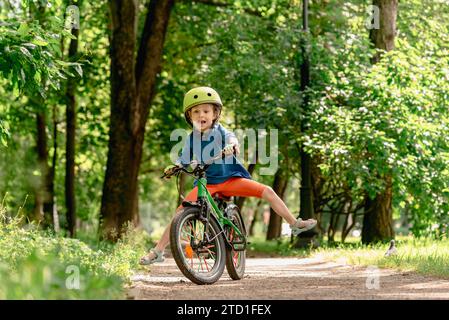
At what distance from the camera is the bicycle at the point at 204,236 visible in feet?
25.3

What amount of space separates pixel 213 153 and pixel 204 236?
2.89ft

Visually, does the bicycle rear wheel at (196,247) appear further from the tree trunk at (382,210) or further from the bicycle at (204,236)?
the tree trunk at (382,210)

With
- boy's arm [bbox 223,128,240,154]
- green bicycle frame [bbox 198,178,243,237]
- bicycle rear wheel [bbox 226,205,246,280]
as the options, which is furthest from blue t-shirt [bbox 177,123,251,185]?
bicycle rear wheel [bbox 226,205,246,280]

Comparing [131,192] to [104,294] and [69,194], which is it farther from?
[104,294]

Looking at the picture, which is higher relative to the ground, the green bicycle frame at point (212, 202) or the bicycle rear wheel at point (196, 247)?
the green bicycle frame at point (212, 202)

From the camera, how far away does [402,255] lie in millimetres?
10617

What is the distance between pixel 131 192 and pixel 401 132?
5.71 metres

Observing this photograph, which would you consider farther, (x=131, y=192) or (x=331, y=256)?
(x=131, y=192)

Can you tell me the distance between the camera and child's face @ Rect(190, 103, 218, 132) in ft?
27.7

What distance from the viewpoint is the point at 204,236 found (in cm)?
809

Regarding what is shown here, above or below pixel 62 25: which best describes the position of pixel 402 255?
below

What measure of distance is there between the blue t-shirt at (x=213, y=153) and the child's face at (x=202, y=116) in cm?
6

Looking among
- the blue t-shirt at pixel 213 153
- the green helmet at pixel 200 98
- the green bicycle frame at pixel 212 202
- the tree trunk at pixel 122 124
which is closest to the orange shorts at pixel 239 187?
the blue t-shirt at pixel 213 153
